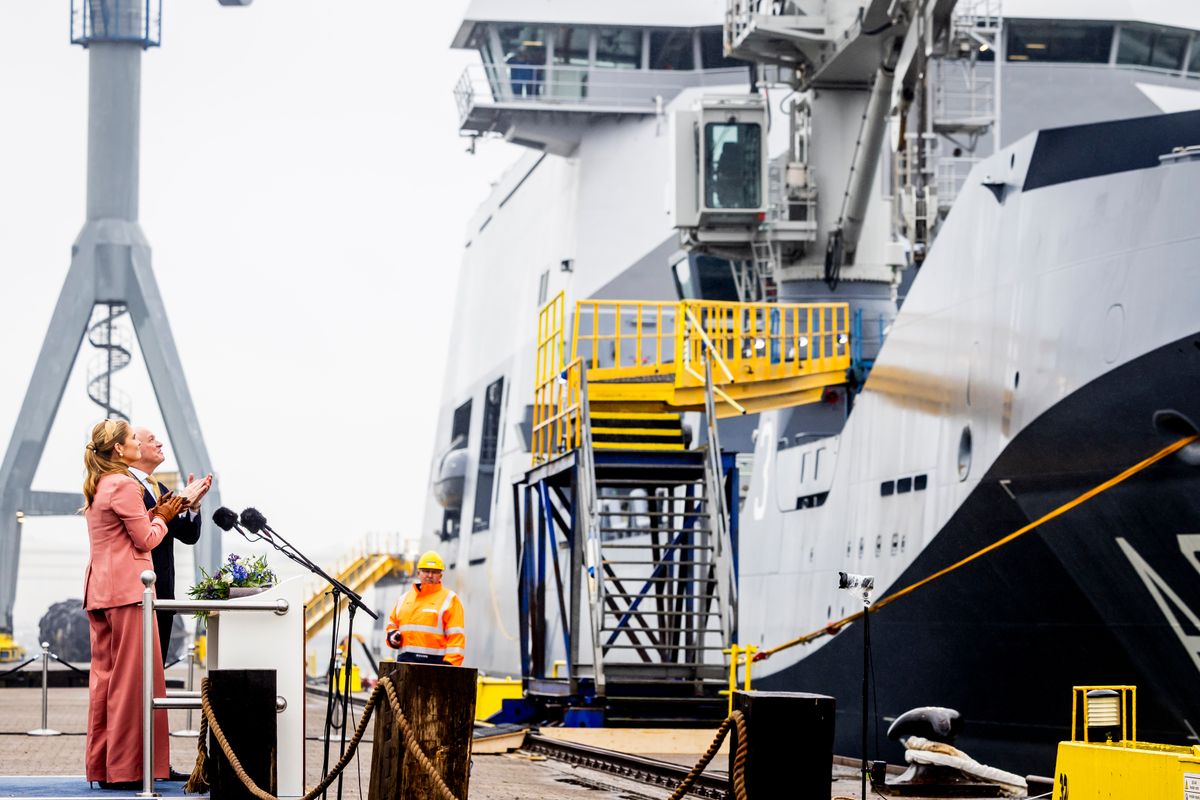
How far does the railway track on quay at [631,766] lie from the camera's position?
9.88 m

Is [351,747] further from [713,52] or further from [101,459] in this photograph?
[713,52]

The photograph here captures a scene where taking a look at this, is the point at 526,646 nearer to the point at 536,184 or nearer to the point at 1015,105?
the point at 1015,105

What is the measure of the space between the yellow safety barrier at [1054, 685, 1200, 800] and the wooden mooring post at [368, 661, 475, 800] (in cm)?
243

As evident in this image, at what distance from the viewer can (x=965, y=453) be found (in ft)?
42.1

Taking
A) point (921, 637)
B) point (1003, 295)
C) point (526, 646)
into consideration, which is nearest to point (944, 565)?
point (921, 637)

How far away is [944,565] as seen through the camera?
43.4 feet

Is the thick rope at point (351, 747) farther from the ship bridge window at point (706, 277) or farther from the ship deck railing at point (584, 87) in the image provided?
the ship deck railing at point (584, 87)

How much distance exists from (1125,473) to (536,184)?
84.0 feet

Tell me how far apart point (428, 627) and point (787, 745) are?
195 inches

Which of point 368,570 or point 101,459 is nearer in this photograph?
point 101,459

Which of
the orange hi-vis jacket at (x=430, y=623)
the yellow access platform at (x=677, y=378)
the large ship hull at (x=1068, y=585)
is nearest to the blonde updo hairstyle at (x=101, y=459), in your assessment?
the orange hi-vis jacket at (x=430, y=623)

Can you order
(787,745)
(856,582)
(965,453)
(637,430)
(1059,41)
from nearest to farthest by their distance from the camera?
(787,745)
(856,582)
(965,453)
(637,430)
(1059,41)

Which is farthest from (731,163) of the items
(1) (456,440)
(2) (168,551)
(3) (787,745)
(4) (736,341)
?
(1) (456,440)

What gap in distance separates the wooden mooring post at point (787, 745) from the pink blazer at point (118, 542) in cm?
250
